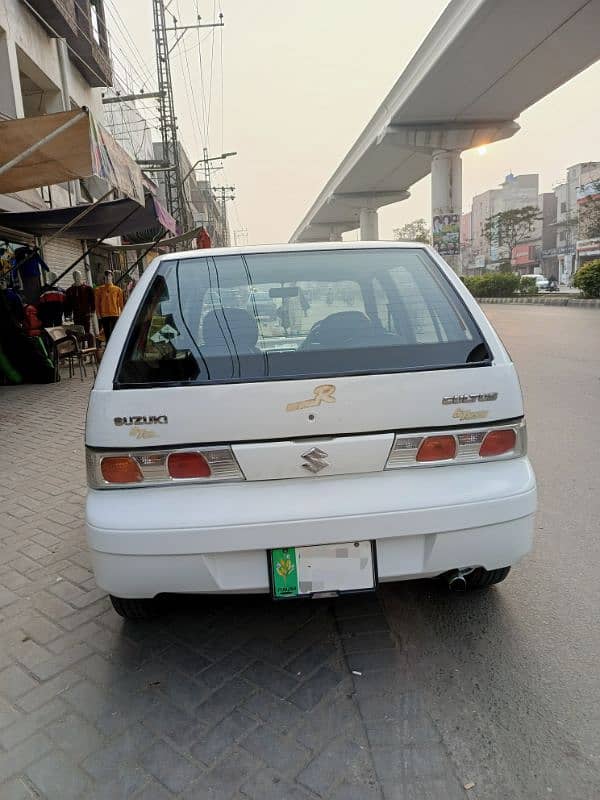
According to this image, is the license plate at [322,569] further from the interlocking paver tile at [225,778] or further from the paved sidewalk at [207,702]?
the interlocking paver tile at [225,778]

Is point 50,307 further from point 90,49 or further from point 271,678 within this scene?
point 271,678

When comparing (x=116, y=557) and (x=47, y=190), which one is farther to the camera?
(x=47, y=190)

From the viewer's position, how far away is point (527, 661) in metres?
2.24

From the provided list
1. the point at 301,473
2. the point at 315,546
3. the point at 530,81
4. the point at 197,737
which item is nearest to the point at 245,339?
the point at 301,473

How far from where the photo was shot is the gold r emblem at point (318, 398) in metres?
2.04

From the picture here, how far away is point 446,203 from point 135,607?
26.9 meters

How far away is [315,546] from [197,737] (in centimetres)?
73

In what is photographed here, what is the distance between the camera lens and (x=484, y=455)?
7.16 ft

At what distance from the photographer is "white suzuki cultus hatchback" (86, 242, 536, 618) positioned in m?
2.02

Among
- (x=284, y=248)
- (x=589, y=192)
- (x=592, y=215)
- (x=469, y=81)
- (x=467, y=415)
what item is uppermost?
(x=589, y=192)

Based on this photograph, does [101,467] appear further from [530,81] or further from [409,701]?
[530,81]

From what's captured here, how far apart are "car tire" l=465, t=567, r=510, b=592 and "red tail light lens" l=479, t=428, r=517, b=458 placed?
62 centimetres

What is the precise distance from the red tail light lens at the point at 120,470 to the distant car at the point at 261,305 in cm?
A: 83

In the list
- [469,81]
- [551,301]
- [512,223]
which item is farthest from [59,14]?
[512,223]
